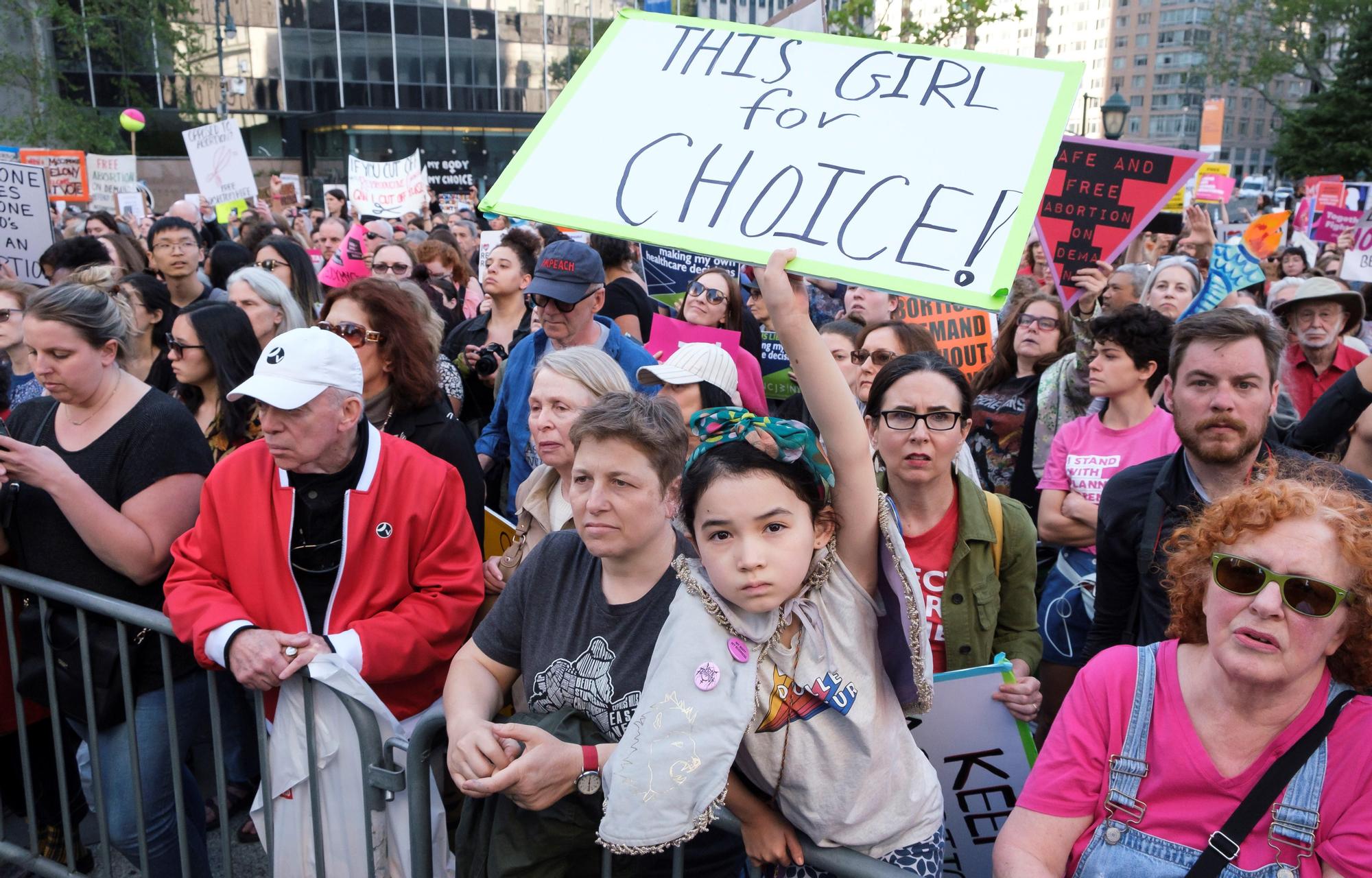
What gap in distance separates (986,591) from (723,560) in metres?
1.23

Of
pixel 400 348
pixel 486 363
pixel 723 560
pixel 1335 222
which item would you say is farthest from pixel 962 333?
pixel 1335 222

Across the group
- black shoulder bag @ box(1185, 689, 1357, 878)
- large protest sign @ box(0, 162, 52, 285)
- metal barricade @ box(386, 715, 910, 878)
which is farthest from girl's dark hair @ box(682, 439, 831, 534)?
large protest sign @ box(0, 162, 52, 285)

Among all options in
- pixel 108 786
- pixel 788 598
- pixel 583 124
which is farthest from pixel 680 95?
pixel 108 786

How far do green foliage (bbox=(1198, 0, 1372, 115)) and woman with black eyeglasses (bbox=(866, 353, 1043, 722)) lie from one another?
5060 centimetres

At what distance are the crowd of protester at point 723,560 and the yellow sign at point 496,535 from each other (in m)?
0.07

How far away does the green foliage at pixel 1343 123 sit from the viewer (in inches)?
1687

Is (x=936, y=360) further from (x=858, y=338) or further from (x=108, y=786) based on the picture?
(x=108, y=786)

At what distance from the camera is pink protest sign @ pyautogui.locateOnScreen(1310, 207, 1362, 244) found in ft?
42.5

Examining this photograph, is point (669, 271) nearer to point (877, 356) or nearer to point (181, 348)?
point (877, 356)

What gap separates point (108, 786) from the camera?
3.29m

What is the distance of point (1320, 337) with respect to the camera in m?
5.74

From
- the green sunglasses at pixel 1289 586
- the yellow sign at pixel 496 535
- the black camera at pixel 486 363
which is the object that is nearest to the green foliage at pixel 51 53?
the black camera at pixel 486 363

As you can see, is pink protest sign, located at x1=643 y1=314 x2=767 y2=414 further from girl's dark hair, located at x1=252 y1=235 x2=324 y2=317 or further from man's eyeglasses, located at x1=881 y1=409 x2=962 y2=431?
girl's dark hair, located at x1=252 y1=235 x2=324 y2=317

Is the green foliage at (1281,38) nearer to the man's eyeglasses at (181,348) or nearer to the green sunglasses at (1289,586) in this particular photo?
the man's eyeglasses at (181,348)
